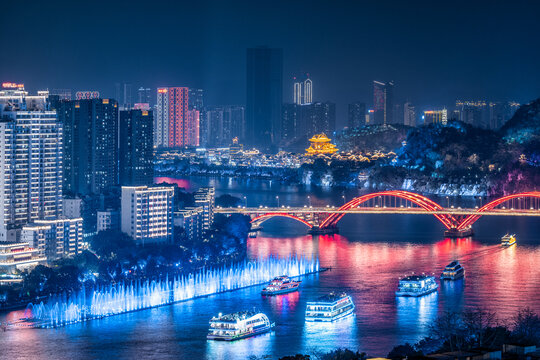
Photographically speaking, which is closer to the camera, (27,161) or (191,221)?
(27,161)

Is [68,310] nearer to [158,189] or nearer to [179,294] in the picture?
[179,294]

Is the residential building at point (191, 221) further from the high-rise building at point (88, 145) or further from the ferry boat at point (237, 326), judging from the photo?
the ferry boat at point (237, 326)

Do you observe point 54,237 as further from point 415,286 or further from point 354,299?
point 415,286

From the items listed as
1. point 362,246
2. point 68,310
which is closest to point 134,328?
point 68,310

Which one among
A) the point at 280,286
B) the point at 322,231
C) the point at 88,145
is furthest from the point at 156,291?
the point at 88,145

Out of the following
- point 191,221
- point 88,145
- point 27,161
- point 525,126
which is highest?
point 525,126

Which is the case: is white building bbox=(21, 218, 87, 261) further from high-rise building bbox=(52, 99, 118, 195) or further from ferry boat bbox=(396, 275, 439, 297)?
high-rise building bbox=(52, 99, 118, 195)
